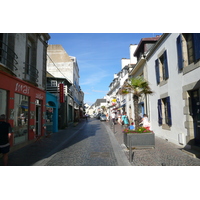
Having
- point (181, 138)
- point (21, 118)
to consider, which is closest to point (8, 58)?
point (21, 118)

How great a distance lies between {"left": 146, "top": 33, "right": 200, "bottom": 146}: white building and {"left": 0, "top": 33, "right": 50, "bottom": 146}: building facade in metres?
7.64

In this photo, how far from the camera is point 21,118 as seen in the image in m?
9.15

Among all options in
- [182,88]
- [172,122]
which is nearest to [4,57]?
[182,88]

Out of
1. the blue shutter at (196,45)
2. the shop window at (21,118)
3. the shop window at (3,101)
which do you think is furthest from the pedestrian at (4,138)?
the blue shutter at (196,45)

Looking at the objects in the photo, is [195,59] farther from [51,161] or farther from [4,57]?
[4,57]

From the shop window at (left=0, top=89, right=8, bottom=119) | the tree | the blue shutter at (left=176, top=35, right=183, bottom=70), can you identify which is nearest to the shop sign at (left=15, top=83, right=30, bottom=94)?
the shop window at (left=0, top=89, right=8, bottom=119)

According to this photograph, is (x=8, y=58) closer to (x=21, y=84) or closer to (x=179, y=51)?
(x=21, y=84)

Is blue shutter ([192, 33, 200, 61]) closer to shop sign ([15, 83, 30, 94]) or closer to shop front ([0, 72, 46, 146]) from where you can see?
shop front ([0, 72, 46, 146])

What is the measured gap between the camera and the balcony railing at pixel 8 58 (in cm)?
771

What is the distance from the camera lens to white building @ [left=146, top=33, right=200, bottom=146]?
6.97m

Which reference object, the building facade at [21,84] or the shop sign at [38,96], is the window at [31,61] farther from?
the shop sign at [38,96]

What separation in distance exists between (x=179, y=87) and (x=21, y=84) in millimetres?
7881

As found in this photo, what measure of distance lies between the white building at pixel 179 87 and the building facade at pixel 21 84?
7.64 metres
